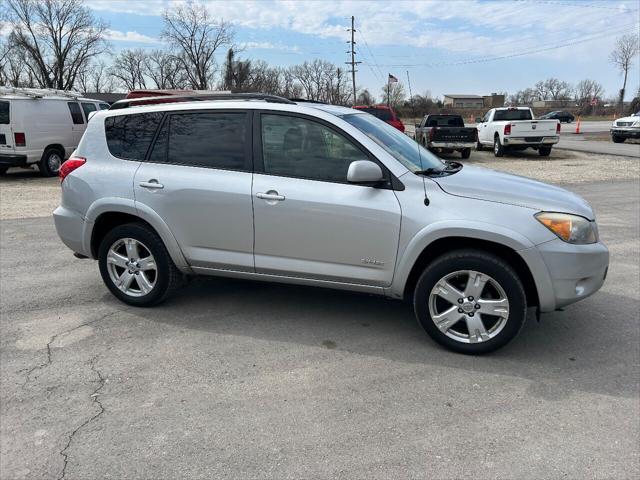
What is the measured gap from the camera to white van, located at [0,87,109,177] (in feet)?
43.8

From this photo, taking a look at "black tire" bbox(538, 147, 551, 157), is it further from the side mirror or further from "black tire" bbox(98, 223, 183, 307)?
"black tire" bbox(98, 223, 183, 307)

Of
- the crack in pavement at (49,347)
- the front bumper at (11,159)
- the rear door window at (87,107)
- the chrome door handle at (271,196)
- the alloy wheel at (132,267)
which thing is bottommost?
the crack in pavement at (49,347)

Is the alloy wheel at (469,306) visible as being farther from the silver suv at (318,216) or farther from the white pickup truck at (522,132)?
the white pickup truck at (522,132)

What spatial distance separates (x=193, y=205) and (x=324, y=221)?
3.72 feet

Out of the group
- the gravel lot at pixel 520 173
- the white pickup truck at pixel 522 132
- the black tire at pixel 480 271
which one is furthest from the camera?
the white pickup truck at pixel 522 132

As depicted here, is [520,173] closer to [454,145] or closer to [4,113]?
[454,145]

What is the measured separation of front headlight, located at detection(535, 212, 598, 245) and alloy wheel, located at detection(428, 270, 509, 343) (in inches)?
21.2

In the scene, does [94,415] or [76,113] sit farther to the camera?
[76,113]

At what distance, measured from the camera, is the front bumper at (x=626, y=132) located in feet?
84.1

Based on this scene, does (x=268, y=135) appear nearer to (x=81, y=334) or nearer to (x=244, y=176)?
(x=244, y=176)

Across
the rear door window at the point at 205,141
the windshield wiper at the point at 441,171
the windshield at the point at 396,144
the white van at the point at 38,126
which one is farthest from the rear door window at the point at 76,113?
the windshield wiper at the point at 441,171

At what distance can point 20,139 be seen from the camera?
44.3 feet

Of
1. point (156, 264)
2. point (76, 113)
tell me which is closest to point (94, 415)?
point (156, 264)

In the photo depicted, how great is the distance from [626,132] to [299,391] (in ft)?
92.5
